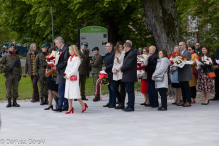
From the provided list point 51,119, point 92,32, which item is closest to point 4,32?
point 92,32

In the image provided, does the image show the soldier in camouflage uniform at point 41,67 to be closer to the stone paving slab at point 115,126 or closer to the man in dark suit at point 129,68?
the stone paving slab at point 115,126

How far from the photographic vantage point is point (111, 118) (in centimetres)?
971

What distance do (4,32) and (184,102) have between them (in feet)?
131

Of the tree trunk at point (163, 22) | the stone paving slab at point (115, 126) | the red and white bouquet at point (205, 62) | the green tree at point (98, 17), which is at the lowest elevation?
the stone paving slab at point (115, 126)

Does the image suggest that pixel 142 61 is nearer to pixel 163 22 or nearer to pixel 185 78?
pixel 185 78

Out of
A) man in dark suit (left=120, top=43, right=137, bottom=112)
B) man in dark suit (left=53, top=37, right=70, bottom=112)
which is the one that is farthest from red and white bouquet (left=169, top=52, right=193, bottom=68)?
man in dark suit (left=53, top=37, right=70, bottom=112)

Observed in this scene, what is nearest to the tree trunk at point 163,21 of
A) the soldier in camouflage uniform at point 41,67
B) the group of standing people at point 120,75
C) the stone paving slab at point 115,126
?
the group of standing people at point 120,75

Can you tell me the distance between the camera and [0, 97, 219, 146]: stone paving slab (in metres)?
7.01

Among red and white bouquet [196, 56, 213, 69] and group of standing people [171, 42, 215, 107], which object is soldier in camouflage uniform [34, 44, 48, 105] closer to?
group of standing people [171, 42, 215, 107]

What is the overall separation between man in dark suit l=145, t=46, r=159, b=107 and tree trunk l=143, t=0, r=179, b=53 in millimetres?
3352

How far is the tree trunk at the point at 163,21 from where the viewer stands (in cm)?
1467

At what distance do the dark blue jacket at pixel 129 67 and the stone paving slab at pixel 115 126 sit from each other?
98 centimetres

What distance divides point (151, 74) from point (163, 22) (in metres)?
3.85

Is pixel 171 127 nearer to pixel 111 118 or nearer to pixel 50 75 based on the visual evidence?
pixel 111 118
